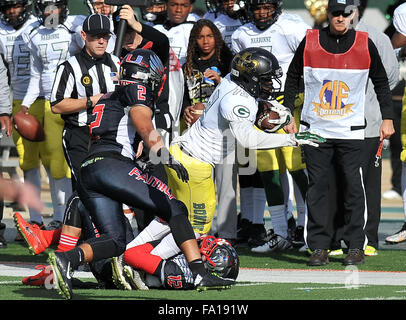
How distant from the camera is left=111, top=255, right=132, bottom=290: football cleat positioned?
6.93 metres

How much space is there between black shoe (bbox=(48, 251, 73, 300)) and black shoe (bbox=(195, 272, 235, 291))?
813mm

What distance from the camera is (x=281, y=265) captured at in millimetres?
8500

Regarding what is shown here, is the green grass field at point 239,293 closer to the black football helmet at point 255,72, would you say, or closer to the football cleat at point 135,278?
the football cleat at point 135,278

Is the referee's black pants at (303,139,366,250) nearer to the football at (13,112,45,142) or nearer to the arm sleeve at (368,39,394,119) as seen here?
the arm sleeve at (368,39,394,119)

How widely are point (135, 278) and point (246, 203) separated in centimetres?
304

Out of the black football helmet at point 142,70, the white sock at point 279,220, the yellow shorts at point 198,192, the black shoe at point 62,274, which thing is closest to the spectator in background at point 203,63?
the white sock at point 279,220

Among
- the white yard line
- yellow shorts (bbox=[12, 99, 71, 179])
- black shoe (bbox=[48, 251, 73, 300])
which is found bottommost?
the white yard line

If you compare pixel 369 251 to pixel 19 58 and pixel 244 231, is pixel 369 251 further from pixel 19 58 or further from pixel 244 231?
pixel 19 58

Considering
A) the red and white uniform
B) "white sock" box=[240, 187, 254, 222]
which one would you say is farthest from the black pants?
"white sock" box=[240, 187, 254, 222]

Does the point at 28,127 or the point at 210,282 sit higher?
the point at 28,127

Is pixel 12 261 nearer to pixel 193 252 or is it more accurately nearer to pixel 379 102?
pixel 193 252

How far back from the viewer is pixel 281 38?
9.33 metres

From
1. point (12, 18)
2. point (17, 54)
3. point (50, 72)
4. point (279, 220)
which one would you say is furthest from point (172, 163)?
point (12, 18)
